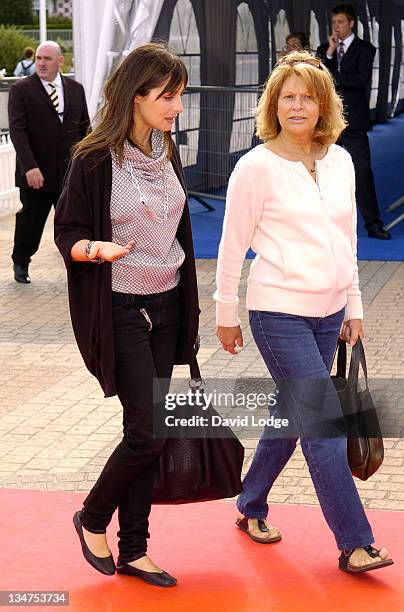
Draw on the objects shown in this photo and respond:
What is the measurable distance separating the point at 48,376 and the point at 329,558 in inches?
125

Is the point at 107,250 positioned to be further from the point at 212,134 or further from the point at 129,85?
the point at 212,134

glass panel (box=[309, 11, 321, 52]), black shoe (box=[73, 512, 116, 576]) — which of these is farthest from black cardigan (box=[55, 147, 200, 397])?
glass panel (box=[309, 11, 321, 52])

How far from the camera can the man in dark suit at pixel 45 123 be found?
379 inches

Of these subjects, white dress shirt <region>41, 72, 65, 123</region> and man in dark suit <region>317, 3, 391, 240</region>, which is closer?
white dress shirt <region>41, 72, 65, 123</region>

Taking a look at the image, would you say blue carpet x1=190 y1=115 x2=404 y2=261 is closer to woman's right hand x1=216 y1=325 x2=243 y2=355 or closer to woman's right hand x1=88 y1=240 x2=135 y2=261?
woman's right hand x1=216 y1=325 x2=243 y2=355

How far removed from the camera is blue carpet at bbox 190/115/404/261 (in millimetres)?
11539

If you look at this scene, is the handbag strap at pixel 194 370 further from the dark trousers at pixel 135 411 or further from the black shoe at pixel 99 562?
the black shoe at pixel 99 562

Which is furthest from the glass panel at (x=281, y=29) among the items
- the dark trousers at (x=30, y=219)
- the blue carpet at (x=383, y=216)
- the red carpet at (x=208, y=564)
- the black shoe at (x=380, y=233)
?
the red carpet at (x=208, y=564)

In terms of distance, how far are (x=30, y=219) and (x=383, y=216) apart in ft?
16.3

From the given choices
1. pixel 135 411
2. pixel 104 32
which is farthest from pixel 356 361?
pixel 104 32

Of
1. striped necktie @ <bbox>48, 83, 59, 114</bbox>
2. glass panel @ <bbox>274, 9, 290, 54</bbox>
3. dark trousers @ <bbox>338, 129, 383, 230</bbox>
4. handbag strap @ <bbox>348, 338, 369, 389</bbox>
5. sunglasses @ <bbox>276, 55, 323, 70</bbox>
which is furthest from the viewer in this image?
glass panel @ <bbox>274, 9, 290, 54</bbox>

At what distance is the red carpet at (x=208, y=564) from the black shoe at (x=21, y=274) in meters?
5.15

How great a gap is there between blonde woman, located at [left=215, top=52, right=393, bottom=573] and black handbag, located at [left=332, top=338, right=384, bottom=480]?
0.37ft

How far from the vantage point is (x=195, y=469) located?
425cm
